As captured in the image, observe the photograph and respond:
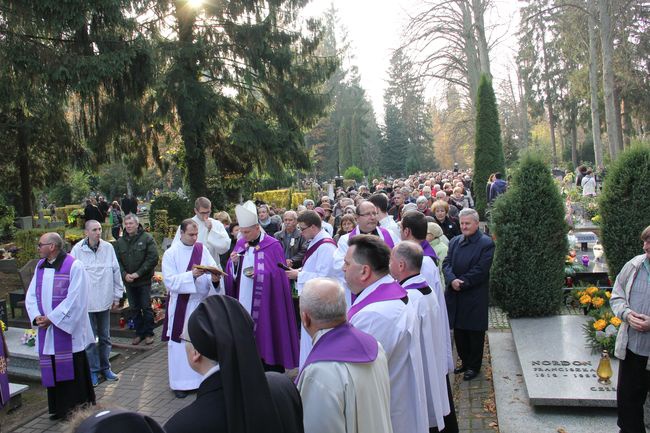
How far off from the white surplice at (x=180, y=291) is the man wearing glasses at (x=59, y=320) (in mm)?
948

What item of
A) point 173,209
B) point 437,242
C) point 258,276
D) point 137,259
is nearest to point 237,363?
point 258,276

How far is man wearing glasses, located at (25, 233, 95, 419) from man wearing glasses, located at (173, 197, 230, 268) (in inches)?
89.9

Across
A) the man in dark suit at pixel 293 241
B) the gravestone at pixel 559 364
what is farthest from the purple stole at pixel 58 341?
the gravestone at pixel 559 364

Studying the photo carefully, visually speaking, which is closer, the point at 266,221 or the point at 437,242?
the point at 437,242

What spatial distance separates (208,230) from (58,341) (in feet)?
9.59

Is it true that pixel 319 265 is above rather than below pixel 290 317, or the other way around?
above

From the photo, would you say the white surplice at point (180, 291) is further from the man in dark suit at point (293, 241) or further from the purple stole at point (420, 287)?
the purple stole at point (420, 287)

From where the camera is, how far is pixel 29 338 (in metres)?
7.79

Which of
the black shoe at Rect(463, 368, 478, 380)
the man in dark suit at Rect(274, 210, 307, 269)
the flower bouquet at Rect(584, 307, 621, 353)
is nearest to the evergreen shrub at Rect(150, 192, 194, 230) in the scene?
the man in dark suit at Rect(274, 210, 307, 269)

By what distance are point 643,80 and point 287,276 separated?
1240 inches

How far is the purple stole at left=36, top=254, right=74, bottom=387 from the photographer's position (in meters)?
5.91

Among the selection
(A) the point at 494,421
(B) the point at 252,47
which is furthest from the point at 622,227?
(B) the point at 252,47

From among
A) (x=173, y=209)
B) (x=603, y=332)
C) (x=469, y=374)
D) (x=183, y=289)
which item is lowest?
(x=469, y=374)

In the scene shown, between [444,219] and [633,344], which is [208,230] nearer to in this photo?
[444,219]
